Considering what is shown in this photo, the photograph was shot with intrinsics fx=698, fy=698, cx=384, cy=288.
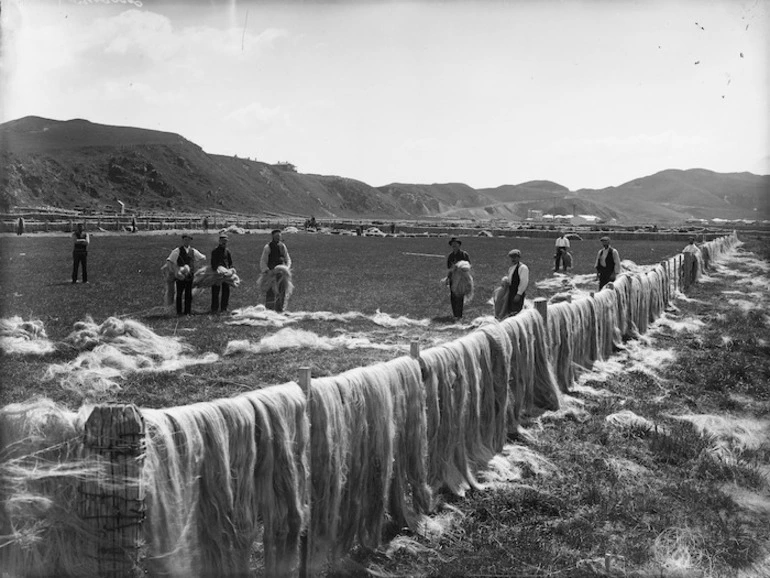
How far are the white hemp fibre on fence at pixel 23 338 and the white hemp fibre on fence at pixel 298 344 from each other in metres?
2.80

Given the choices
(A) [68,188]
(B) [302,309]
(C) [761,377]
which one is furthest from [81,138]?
(C) [761,377]

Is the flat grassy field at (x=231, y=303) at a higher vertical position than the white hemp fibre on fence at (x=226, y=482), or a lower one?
lower

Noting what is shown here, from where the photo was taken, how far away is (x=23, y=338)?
11039 mm

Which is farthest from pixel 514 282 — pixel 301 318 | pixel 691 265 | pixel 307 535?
pixel 691 265

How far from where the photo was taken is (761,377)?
10.5 m

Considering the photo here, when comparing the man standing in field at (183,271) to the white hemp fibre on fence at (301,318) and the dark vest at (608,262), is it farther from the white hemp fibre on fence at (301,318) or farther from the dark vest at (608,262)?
the dark vest at (608,262)

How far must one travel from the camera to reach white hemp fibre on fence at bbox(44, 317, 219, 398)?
879 centimetres

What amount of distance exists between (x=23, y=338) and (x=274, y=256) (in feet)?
19.0

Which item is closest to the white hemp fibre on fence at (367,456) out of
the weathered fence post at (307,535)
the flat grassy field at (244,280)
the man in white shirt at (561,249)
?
the weathered fence post at (307,535)

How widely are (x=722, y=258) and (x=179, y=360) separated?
34.9 metres

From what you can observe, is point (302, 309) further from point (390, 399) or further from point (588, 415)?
point (390, 399)

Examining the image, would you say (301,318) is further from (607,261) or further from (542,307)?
(607,261)

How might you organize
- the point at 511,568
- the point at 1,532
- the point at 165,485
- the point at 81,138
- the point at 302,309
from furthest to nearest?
1. the point at 81,138
2. the point at 302,309
3. the point at 511,568
4. the point at 165,485
5. the point at 1,532

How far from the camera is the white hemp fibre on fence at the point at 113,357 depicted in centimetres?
879
